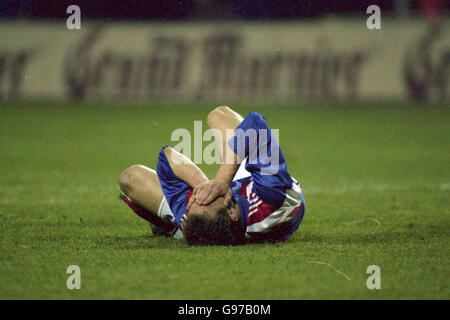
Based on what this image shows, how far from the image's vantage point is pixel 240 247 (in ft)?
14.5

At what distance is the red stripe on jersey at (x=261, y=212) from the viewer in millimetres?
4312

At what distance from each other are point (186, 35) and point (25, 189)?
1158 centimetres

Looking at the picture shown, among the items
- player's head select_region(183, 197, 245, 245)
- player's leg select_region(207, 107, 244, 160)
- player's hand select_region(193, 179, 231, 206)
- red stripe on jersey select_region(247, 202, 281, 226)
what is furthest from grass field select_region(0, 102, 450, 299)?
player's leg select_region(207, 107, 244, 160)

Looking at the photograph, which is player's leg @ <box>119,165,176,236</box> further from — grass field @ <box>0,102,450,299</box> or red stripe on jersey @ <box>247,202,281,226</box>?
red stripe on jersey @ <box>247,202,281,226</box>

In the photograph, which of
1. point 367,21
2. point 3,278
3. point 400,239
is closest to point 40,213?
point 3,278

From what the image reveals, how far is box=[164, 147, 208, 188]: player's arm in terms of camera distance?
444 centimetres

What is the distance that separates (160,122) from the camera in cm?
1384

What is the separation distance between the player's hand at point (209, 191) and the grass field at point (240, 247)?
35cm

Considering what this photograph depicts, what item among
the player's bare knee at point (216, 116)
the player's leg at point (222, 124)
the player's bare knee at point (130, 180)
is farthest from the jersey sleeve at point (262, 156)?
the player's bare knee at point (130, 180)

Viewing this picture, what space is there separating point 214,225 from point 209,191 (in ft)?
0.79

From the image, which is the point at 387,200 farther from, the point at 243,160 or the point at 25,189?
the point at 25,189

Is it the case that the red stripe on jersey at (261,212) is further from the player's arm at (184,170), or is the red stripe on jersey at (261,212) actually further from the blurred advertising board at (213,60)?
the blurred advertising board at (213,60)

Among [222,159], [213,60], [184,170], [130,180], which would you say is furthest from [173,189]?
[213,60]

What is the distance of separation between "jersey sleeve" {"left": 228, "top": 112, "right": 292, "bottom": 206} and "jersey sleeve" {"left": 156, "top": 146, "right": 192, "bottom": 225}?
1.60 feet
